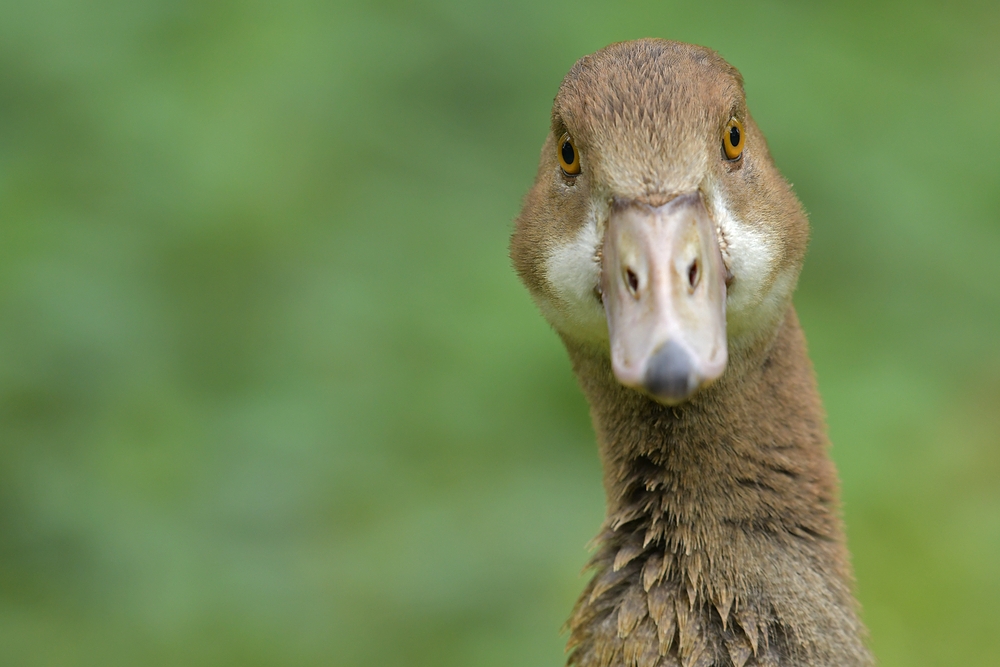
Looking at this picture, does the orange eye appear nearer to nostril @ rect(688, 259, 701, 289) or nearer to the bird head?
the bird head

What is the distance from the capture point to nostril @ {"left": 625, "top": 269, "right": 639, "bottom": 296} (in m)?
2.09

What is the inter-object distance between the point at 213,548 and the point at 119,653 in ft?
1.72

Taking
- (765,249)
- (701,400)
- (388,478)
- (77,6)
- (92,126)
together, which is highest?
(77,6)

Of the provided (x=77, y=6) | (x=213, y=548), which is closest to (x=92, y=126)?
(x=77, y=6)

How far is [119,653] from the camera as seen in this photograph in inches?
166

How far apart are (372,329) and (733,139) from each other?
10.2 feet

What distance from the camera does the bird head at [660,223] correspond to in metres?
2.01

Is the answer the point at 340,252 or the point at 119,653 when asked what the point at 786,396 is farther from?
the point at 340,252

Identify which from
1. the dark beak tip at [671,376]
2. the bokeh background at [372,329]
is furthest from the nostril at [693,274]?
the bokeh background at [372,329]

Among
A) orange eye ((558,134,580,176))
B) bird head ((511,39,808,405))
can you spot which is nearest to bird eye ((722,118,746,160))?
bird head ((511,39,808,405))

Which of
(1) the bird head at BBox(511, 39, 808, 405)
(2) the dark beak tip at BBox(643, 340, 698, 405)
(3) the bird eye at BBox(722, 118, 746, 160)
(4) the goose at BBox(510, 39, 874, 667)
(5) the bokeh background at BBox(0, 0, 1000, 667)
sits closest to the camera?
(2) the dark beak tip at BBox(643, 340, 698, 405)

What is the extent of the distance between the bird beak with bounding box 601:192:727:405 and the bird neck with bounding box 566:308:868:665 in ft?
1.37

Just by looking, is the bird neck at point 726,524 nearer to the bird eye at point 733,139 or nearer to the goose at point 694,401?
the goose at point 694,401

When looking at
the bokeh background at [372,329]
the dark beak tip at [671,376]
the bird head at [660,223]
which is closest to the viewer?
the dark beak tip at [671,376]
